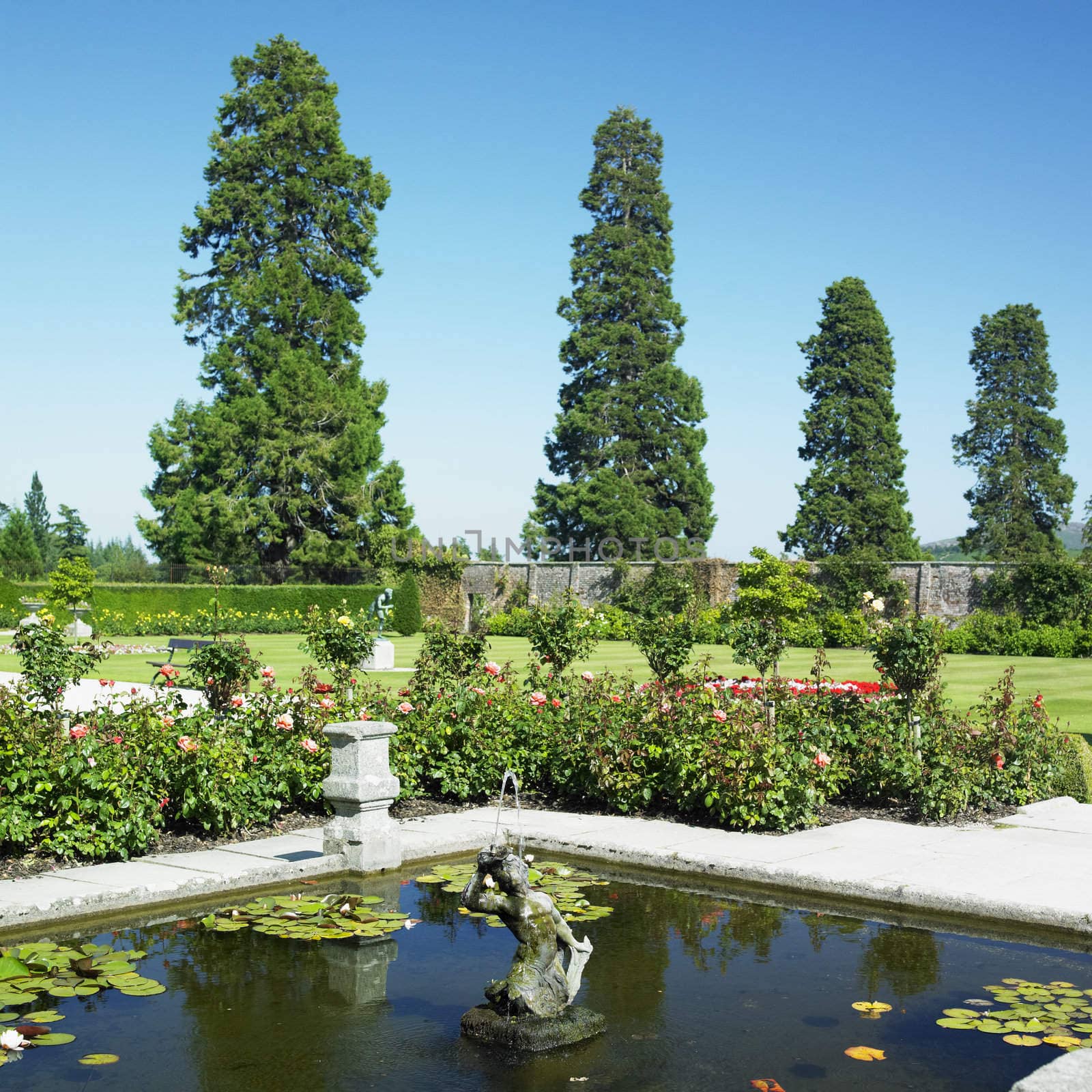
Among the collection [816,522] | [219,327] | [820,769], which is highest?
[219,327]

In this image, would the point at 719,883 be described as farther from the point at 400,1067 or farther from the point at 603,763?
the point at 400,1067

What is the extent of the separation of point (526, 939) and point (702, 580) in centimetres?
3043

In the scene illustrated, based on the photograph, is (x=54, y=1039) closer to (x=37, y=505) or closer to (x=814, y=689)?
(x=814, y=689)

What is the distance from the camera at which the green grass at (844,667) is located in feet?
57.2

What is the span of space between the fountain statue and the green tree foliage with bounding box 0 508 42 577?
4538 centimetres

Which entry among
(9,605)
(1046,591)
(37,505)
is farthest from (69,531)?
(1046,591)

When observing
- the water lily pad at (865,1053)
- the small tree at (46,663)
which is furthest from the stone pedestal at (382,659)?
the water lily pad at (865,1053)

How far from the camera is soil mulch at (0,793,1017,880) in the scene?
731 centimetres

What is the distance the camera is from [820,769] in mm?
8352

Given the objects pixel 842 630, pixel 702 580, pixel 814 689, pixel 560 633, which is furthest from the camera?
pixel 702 580

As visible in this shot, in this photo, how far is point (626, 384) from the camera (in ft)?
Answer: 138

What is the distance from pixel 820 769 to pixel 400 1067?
472 centimetres

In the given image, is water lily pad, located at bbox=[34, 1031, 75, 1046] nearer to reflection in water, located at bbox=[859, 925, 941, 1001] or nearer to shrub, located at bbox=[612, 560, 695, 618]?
reflection in water, located at bbox=[859, 925, 941, 1001]

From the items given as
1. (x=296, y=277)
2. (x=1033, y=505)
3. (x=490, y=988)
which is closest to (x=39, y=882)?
(x=490, y=988)
